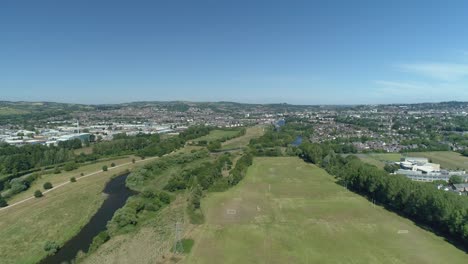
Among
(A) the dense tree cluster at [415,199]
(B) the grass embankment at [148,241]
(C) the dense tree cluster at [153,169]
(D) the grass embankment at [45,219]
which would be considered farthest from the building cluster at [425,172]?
(D) the grass embankment at [45,219]

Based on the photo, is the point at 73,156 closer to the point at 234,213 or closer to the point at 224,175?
the point at 224,175

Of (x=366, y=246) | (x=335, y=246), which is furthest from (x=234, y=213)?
(x=366, y=246)

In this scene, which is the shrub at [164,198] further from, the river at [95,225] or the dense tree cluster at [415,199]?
the dense tree cluster at [415,199]

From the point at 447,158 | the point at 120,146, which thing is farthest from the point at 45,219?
the point at 447,158

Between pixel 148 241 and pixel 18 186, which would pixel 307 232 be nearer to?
pixel 148 241

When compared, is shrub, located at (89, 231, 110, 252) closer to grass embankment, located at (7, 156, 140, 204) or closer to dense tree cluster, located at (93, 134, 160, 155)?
grass embankment, located at (7, 156, 140, 204)
